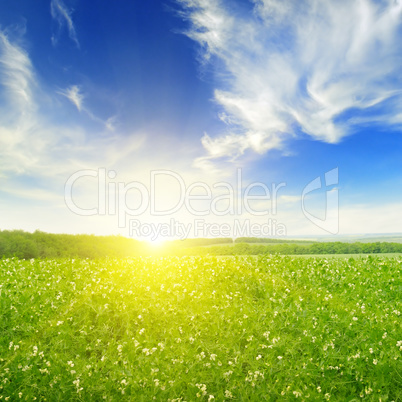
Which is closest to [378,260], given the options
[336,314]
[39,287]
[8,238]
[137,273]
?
[336,314]

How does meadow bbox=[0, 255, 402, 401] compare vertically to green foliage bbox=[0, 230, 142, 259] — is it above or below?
below

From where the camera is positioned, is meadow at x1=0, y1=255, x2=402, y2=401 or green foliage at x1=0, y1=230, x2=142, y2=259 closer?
meadow at x1=0, y1=255, x2=402, y2=401

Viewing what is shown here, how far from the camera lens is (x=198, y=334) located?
27.6ft

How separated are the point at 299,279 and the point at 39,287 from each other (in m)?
8.65

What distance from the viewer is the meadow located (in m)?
6.93

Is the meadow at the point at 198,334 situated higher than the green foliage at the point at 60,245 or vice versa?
the green foliage at the point at 60,245

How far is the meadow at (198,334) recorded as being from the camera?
22.7 ft

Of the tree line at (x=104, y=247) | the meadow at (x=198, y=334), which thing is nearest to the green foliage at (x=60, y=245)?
the tree line at (x=104, y=247)

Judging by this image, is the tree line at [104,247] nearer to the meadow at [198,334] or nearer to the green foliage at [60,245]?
the green foliage at [60,245]

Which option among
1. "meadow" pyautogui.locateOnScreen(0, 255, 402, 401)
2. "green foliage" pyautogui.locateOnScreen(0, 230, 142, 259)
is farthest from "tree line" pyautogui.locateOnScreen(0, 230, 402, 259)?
"meadow" pyautogui.locateOnScreen(0, 255, 402, 401)

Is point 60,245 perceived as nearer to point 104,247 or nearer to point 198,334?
point 104,247

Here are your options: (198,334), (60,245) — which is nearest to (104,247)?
(60,245)

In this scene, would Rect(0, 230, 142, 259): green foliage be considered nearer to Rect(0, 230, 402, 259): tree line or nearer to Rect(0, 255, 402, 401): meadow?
Rect(0, 230, 402, 259): tree line

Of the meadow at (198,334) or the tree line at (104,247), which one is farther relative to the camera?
the tree line at (104,247)
